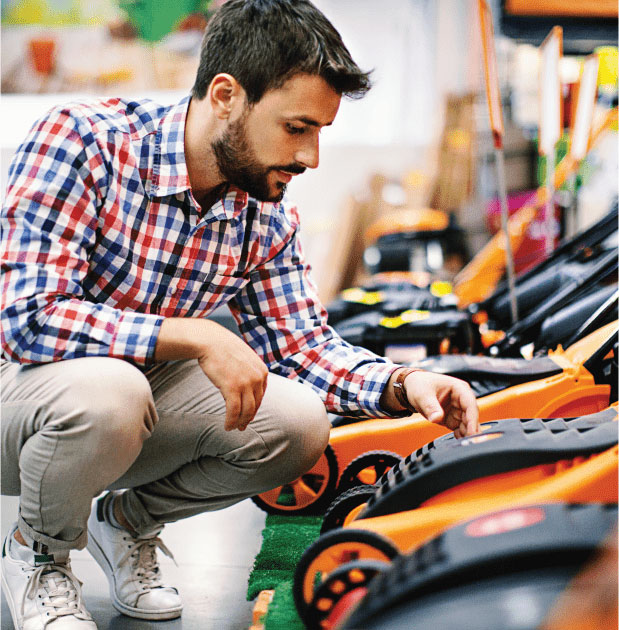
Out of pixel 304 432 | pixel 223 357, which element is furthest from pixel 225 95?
pixel 304 432

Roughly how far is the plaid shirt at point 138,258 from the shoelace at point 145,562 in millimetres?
317

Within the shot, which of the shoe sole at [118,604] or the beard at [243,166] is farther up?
the beard at [243,166]

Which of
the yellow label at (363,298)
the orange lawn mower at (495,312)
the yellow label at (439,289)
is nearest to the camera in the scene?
the orange lawn mower at (495,312)

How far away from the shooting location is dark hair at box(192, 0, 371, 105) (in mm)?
1001

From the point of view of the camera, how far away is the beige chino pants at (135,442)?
0.93 meters

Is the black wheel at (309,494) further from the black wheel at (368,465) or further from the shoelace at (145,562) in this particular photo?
the shoelace at (145,562)

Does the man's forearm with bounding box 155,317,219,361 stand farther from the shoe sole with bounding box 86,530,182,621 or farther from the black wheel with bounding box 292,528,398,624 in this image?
the shoe sole with bounding box 86,530,182,621

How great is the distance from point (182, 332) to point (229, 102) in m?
0.32

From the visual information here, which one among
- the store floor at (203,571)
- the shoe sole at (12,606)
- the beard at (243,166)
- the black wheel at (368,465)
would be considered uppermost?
the beard at (243,166)

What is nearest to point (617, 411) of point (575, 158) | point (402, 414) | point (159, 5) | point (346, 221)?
point (402, 414)

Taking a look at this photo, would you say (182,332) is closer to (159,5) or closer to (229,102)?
(229,102)

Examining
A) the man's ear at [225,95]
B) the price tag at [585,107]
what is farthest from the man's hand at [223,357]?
the price tag at [585,107]

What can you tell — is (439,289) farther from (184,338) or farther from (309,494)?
(184,338)

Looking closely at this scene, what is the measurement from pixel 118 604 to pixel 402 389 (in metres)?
0.48
